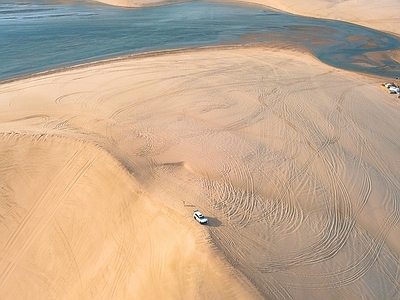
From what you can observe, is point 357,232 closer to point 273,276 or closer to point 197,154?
point 273,276

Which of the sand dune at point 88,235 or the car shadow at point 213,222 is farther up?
the car shadow at point 213,222

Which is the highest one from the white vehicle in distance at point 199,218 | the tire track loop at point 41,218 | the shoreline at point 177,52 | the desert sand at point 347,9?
the desert sand at point 347,9

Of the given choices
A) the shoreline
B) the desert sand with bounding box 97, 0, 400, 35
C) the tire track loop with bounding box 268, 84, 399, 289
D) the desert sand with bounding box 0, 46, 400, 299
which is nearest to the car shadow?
the desert sand with bounding box 0, 46, 400, 299

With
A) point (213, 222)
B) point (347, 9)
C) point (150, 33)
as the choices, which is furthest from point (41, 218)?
point (347, 9)

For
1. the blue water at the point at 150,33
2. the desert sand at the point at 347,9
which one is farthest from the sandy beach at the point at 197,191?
the desert sand at the point at 347,9

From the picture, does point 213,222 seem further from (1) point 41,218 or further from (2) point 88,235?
(1) point 41,218

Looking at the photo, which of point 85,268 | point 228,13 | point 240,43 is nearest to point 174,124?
point 85,268

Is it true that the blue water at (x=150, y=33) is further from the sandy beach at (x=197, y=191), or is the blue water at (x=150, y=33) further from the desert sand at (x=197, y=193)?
the desert sand at (x=197, y=193)
